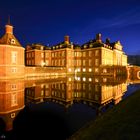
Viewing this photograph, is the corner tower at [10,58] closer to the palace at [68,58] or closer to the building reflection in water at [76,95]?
the palace at [68,58]

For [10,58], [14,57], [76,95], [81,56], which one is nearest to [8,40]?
[14,57]

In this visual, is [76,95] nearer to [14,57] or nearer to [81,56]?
[14,57]

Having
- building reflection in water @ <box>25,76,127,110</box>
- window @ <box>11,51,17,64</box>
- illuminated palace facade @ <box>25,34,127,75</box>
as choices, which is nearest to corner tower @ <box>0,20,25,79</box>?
window @ <box>11,51,17,64</box>

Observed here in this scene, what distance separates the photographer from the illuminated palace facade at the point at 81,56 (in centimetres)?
6962

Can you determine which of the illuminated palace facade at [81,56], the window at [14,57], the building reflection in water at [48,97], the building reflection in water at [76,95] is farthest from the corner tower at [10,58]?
the illuminated palace facade at [81,56]

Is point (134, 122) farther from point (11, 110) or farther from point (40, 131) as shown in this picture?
point (11, 110)

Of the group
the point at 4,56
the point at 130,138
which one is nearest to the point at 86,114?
the point at 130,138

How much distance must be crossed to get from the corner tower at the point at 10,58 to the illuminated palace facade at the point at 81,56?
90.6 feet

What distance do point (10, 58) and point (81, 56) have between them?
129 feet

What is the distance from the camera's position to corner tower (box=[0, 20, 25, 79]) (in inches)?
1655

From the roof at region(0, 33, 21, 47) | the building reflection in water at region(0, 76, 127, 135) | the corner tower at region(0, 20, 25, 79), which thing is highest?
the roof at region(0, 33, 21, 47)

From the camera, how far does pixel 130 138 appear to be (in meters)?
7.41

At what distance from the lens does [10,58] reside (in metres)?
43.9

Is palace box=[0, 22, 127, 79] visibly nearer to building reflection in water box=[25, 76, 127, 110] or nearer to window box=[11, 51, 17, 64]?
window box=[11, 51, 17, 64]
